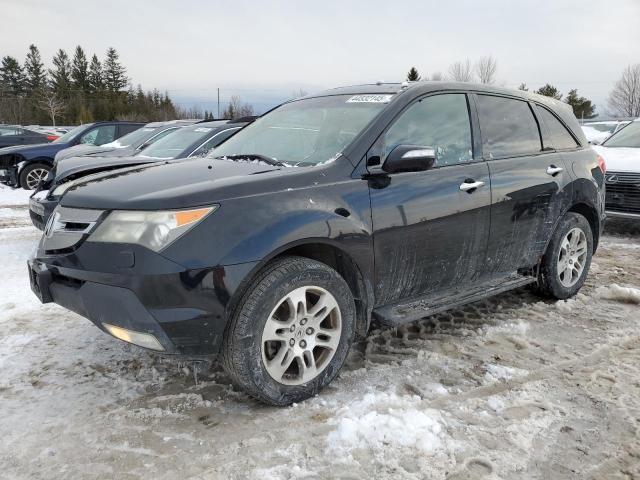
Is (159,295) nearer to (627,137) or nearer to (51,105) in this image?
(627,137)

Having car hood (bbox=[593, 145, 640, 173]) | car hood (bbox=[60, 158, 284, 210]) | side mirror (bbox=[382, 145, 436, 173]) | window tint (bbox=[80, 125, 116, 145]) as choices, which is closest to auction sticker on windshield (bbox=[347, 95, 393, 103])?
side mirror (bbox=[382, 145, 436, 173])

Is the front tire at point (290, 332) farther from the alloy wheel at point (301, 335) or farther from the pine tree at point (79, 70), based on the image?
the pine tree at point (79, 70)

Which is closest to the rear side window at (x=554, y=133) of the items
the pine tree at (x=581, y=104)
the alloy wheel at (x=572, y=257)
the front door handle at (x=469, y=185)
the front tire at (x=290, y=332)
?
the alloy wheel at (x=572, y=257)

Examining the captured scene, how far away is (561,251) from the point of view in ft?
14.6

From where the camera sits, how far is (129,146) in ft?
29.6

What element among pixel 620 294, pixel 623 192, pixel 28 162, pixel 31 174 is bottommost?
pixel 620 294

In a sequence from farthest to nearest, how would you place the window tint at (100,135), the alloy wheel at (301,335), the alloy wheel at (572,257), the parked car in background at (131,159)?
1. the window tint at (100,135)
2. the parked car in background at (131,159)
3. the alloy wheel at (572,257)
4. the alloy wheel at (301,335)

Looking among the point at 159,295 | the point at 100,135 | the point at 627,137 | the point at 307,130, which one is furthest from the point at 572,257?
the point at 100,135

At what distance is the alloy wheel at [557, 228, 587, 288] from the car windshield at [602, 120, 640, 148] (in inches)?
180

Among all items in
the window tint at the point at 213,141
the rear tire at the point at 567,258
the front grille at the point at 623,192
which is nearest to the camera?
the rear tire at the point at 567,258

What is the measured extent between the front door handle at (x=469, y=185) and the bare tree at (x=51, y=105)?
5893 centimetres

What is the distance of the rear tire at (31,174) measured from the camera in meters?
11.1

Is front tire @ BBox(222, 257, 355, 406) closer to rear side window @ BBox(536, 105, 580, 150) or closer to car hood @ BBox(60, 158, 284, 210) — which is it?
car hood @ BBox(60, 158, 284, 210)

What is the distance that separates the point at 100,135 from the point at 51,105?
4856 cm
